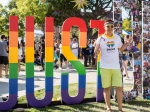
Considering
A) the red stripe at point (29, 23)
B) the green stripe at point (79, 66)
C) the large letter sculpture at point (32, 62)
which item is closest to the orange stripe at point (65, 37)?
the large letter sculpture at point (32, 62)

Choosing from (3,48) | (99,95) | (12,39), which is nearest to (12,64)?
(12,39)

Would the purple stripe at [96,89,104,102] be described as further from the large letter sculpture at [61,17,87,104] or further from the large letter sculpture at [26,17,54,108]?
the large letter sculpture at [26,17,54,108]

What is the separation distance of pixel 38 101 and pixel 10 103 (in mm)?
574

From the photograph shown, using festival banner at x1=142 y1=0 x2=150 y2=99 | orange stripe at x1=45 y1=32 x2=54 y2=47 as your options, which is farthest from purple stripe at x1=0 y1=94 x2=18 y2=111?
festival banner at x1=142 y1=0 x2=150 y2=99

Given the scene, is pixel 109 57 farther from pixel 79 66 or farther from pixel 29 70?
pixel 29 70

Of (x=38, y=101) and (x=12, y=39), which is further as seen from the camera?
(x=38, y=101)

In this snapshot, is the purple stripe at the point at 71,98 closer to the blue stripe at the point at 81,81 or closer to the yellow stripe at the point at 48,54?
the blue stripe at the point at 81,81

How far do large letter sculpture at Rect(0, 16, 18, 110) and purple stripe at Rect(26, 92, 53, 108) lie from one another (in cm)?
30

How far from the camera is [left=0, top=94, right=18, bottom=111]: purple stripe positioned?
5.13m

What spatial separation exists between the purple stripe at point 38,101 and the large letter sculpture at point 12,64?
0.30m

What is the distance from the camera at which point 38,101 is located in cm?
540

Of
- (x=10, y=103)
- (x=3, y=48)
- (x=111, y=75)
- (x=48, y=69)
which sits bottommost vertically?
(x=10, y=103)

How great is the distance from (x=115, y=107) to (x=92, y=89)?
7.19 ft

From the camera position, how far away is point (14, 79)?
520 centimetres
